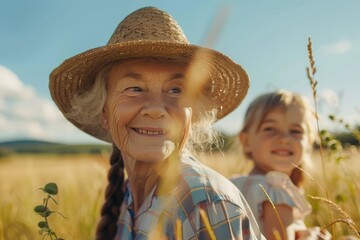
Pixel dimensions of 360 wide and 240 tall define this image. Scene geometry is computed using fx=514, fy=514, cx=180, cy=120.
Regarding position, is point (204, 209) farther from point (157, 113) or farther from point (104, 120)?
point (104, 120)

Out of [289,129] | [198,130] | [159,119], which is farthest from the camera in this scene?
[289,129]

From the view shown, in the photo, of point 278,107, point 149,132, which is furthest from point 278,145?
point 149,132

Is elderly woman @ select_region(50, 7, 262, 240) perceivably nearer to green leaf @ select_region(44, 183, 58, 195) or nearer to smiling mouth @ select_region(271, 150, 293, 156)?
green leaf @ select_region(44, 183, 58, 195)

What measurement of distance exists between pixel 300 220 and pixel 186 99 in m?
1.36

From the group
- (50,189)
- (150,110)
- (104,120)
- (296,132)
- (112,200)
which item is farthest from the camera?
(296,132)

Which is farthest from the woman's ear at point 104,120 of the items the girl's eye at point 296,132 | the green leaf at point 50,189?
the girl's eye at point 296,132

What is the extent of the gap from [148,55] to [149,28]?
181 millimetres

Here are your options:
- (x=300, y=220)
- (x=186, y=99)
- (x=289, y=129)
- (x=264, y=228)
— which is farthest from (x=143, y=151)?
(x=289, y=129)

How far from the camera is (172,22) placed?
261 cm

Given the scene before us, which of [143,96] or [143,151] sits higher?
[143,96]

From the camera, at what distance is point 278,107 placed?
147 inches

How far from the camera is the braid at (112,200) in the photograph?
9.13ft

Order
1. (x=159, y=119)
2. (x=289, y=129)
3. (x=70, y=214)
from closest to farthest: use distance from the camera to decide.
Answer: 1. (x=159, y=119)
2. (x=289, y=129)
3. (x=70, y=214)

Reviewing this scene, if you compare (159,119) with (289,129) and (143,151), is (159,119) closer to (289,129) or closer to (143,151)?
(143,151)
